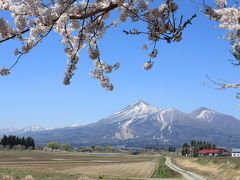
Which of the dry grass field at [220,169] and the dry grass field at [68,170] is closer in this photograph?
the dry grass field at [220,169]

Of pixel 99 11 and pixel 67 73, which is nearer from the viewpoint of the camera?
pixel 99 11

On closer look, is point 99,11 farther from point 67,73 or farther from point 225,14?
point 225,14

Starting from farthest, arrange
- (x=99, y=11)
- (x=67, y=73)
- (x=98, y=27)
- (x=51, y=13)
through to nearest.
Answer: (x=98, y=27)
(x=67, y=73)
(x=99, y=11)
(x=51, y=13)

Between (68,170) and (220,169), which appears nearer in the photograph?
(220,169)

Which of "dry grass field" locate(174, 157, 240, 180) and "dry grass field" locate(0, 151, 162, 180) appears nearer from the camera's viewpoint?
"dry grass field" locate(174, 157, 240, 180)

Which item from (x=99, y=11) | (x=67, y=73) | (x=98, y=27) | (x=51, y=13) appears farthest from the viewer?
(x=98, y=27)

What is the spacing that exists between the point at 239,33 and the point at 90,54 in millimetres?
1718

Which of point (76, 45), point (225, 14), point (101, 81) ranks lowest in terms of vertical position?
point (101, 81)

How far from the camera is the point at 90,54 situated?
17.5 feet

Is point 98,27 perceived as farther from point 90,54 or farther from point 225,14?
point 225,14

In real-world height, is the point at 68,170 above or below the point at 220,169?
below

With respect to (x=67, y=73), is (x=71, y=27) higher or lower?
higher

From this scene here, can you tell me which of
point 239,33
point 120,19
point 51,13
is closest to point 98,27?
point 120,19

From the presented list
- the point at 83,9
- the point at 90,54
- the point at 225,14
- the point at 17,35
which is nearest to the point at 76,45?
the point at 90,54
